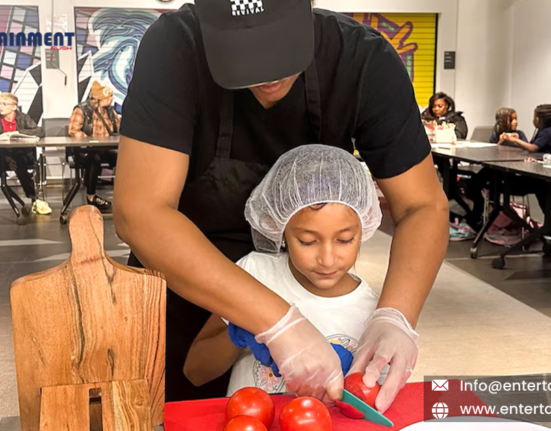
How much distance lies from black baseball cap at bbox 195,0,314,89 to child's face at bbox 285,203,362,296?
321mm

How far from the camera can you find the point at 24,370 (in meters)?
0.77

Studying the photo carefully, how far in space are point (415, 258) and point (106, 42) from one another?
9.64 meters

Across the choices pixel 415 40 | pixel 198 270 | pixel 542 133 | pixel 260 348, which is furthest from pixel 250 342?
pixel 415 40

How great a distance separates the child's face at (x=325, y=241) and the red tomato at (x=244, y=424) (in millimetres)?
468

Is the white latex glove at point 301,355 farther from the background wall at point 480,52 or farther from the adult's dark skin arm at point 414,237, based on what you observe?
the background wall at point 480,52

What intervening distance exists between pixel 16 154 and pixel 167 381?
22.3 feet

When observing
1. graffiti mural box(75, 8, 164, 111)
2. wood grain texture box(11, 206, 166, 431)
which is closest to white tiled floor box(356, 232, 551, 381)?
wood grain texture box(11, 206, 166, 431)

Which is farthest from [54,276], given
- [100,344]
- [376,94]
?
[376,94]

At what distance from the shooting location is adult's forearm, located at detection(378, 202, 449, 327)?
1.26 meters

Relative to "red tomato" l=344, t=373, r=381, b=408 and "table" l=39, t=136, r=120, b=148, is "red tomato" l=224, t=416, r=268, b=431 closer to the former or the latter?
"red tomato" l=344, t=373, r=381, b=408

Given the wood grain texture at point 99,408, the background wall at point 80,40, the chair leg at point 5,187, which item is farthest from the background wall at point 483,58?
the wood grain texture at point 99,408

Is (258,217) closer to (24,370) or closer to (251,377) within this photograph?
(251,377)

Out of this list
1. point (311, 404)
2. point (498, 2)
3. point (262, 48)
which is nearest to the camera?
point (311, 404)

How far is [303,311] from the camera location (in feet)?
4.64
